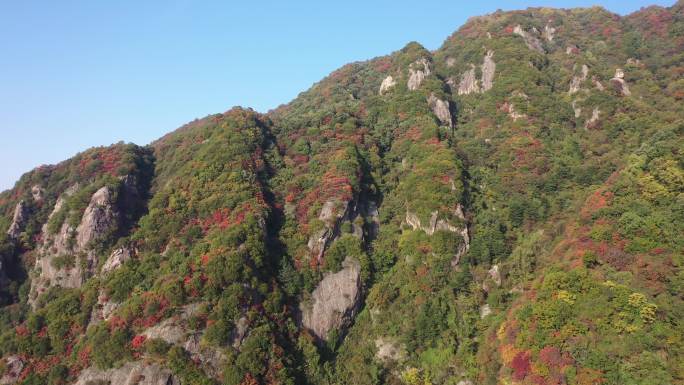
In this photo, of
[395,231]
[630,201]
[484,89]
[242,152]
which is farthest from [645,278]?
[484,89]

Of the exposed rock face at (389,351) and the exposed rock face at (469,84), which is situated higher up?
the exposed rock face at (469,84)

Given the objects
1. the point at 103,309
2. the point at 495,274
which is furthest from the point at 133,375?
the point at 495,274

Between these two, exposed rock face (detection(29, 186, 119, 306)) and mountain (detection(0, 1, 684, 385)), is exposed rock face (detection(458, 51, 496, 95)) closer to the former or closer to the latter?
mountain (detection(0, 1, 684, 385))

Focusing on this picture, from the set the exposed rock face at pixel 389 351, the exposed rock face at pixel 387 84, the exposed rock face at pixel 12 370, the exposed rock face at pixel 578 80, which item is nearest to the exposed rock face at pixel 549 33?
the exposed rock face at pixel 578 80

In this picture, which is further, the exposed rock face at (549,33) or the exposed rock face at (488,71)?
the exposed rock face at (549,33)

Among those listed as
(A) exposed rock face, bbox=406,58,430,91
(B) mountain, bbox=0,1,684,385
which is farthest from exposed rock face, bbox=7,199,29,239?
(A) exposed rock face, bbox=406,58,430,91

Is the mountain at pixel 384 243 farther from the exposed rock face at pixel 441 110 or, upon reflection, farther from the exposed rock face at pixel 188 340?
the exposed rock face at pixel 441 110

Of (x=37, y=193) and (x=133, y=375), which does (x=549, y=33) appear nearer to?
(x=133, y=375)
